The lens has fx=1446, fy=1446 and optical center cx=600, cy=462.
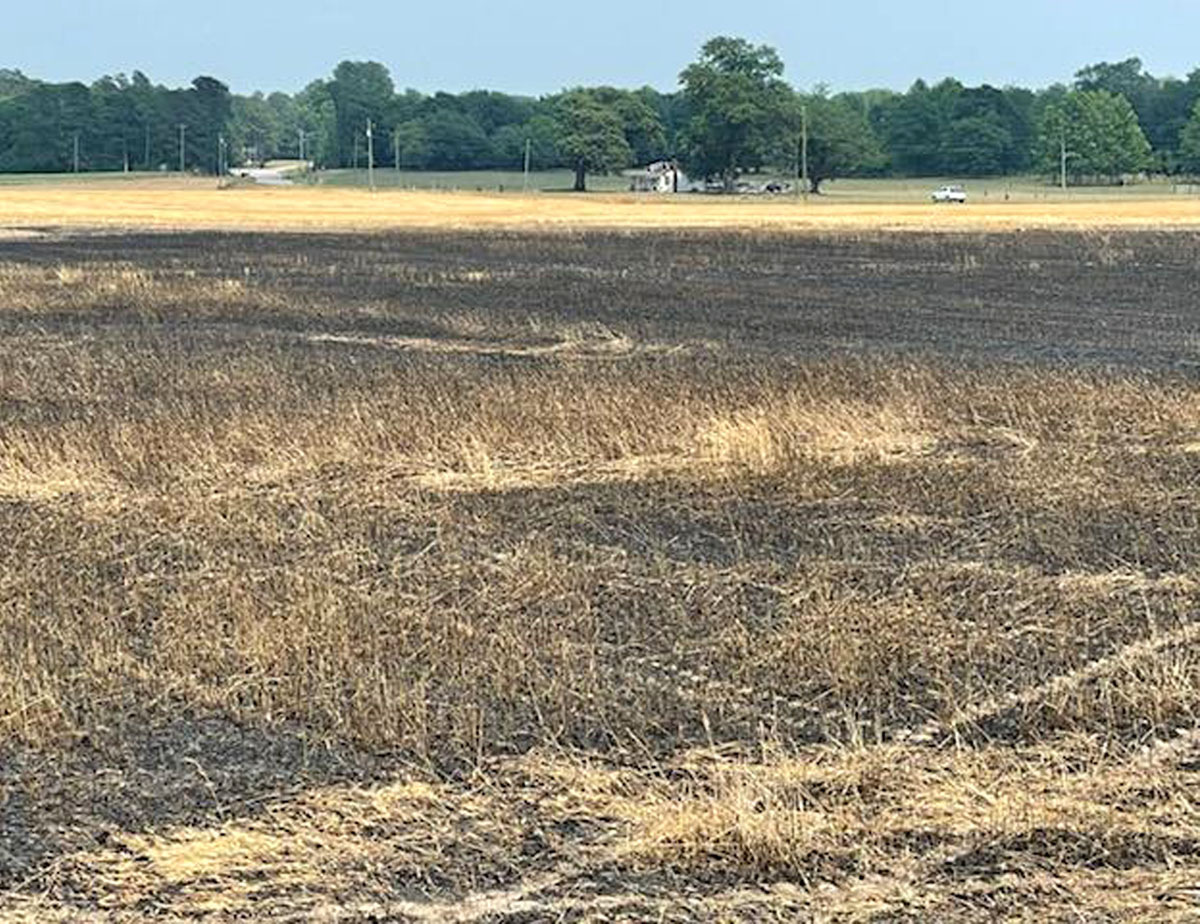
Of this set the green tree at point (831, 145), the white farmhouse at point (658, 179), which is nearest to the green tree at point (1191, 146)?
the green tree at point (831, 145)

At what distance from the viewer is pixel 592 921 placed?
4.86 m

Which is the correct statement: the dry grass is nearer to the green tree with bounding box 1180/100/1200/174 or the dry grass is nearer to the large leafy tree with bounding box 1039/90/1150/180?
the large leafy tree with bounding box 1039/90/1150/180

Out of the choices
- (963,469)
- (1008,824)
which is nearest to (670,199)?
(963,469)

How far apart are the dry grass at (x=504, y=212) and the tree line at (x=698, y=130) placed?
29.2 meters

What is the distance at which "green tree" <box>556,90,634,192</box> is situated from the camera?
142 metres

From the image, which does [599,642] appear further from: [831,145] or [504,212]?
[831,145]

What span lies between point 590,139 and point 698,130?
11.6m

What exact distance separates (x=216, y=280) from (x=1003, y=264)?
2335 centimetres

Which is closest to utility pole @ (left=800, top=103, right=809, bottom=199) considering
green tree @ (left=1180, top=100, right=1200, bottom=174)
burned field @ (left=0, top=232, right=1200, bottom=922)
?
green tree @ (left=1180, top=100, right=1200, bottom=174)

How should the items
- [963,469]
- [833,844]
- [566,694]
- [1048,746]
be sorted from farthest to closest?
[963,469]
[566,694]
[1048,746]
[833,844]

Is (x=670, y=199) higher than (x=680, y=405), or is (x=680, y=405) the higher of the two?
(x=670, y=199)

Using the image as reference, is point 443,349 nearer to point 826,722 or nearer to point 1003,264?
point 826,722

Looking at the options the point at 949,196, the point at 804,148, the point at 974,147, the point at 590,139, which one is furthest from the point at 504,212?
the point at 974,147

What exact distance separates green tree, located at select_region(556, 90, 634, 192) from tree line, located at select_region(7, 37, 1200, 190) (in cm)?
14
